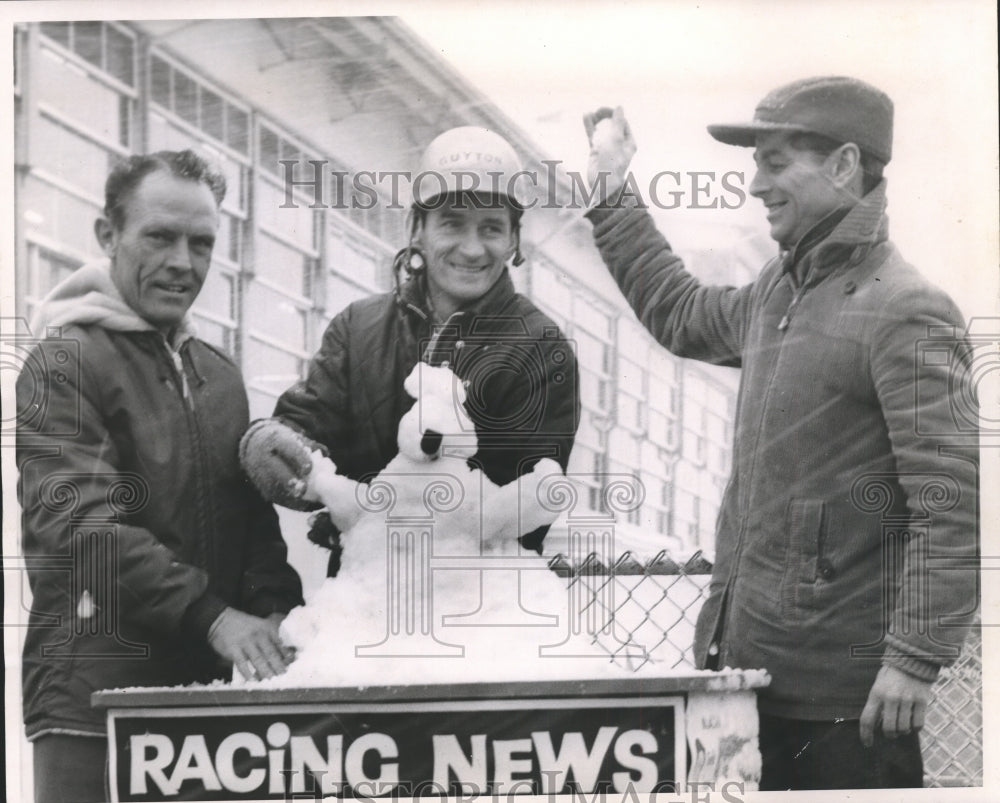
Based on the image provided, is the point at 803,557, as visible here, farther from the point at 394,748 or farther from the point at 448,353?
the point at 394,748

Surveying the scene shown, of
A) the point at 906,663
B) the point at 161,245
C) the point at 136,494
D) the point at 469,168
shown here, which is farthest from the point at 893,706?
the point at 161,245

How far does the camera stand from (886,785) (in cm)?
403

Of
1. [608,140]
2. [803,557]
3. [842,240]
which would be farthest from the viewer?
[608,140]

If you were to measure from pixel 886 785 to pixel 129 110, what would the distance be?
126 inches

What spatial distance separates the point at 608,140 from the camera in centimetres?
417

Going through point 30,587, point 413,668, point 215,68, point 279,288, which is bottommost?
point 413,668

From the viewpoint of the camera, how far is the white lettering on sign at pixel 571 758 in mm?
4023

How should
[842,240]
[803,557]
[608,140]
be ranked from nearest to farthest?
[803,557], [842,240], [608,140]

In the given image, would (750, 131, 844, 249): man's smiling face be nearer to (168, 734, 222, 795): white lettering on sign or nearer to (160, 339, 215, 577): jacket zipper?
(160, 339, 215, 577): jacket zipper

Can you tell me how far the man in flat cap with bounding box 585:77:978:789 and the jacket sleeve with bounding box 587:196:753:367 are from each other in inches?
3.4

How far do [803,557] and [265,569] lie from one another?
168 centimetres

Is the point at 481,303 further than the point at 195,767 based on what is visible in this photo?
Yes

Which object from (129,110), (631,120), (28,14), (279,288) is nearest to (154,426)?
(279,288)

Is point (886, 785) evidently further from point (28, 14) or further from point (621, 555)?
point (28, 14)
